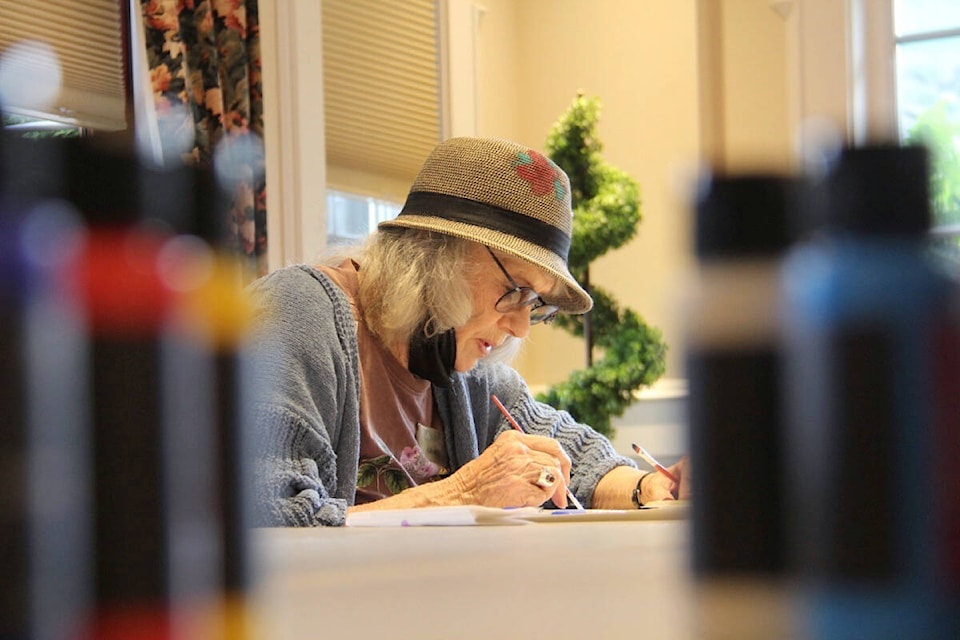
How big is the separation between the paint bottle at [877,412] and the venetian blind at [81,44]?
2.99m

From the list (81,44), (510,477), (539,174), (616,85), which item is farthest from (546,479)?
(616,85)

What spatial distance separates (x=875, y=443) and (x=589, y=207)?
390cm

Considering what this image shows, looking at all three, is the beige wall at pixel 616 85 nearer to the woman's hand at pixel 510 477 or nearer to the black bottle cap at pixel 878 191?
the woman's hand at pixel 510 477

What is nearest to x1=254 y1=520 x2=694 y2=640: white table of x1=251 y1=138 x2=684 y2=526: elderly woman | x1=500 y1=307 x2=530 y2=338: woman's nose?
x1=251 y1=138 x2=684 y2=526: elderly woman

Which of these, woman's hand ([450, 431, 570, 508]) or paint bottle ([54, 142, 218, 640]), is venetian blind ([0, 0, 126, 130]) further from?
paint bottle ([54, 142, 218, 640])

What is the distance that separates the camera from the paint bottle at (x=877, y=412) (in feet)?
0.67

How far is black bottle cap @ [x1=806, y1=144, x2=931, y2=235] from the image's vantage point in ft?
0.68

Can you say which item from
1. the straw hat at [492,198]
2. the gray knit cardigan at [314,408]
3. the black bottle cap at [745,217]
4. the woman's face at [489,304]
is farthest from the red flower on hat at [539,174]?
the black bottle cap at [745,217]

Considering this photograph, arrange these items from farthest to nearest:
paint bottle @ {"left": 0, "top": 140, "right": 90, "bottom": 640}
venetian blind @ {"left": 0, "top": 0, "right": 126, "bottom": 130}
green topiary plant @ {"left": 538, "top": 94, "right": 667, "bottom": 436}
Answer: green topiary plant @ {"left": 538, "top": 94, "right": 667, "bottom": 436}
venetian blind @ {"left": 0, "top": 0, "right": 126, "bottom": 130}
paint bottle @ {"left": 0, "top": 140, "right": 90, "bottom": 640}

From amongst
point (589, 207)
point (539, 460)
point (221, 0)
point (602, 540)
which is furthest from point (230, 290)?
point (589, 207)

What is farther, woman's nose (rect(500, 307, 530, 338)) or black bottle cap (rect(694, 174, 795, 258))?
woman's nose (rect(500, 307, 530, 338))

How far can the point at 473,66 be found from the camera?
406 cm

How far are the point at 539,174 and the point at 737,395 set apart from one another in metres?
1.84

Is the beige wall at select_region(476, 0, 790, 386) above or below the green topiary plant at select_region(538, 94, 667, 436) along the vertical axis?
above
